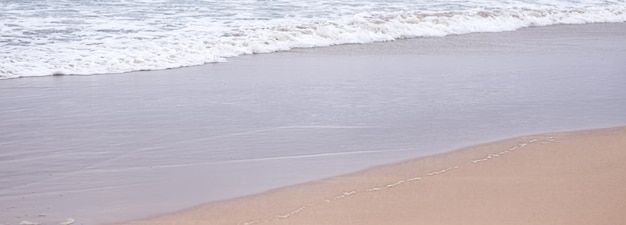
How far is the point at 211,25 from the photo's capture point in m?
15.2

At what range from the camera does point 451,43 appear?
1441cm

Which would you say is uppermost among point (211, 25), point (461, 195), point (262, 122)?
point (211, 25)

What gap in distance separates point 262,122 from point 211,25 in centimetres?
799

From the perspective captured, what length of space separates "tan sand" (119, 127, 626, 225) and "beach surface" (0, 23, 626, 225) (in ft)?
0.14

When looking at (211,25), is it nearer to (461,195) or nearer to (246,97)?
(246,97)

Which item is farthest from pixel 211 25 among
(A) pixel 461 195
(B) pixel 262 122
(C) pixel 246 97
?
(A) pixel 461 195

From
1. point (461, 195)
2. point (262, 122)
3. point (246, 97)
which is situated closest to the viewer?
point (461, 195)

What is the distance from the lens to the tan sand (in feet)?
15.4

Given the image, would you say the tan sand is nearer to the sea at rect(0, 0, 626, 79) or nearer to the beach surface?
the beach surface

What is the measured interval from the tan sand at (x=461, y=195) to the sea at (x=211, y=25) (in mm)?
5873

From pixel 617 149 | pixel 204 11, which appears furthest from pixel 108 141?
pixel 204 11

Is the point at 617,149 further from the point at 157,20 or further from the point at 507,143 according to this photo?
the point at 157,20

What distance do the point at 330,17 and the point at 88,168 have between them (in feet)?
37.1

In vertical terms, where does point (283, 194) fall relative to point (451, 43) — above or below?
below
